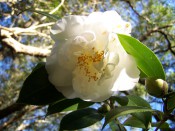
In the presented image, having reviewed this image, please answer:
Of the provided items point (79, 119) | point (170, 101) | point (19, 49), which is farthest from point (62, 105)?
point (19, 49)

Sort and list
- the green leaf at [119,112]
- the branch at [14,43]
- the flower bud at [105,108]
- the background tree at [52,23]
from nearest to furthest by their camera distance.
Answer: the green leaf at [119,112], the flower bud at [105,108], the branch at [14,43], the background tree at [52,23]

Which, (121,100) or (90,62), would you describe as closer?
(90,62)

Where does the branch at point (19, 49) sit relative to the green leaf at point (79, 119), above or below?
below

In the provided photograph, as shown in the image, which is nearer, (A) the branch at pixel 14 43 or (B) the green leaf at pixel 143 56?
(B) the green leaf at pixel 143 56

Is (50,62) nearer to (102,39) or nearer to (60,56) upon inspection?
(60,56)

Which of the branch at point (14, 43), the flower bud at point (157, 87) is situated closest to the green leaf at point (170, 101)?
the flower bud at point (157, 87)

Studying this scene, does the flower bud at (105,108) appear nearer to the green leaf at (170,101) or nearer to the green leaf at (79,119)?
the green leaf at (79,119)

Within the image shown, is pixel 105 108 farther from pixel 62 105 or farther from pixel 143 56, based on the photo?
pixel 143 56
